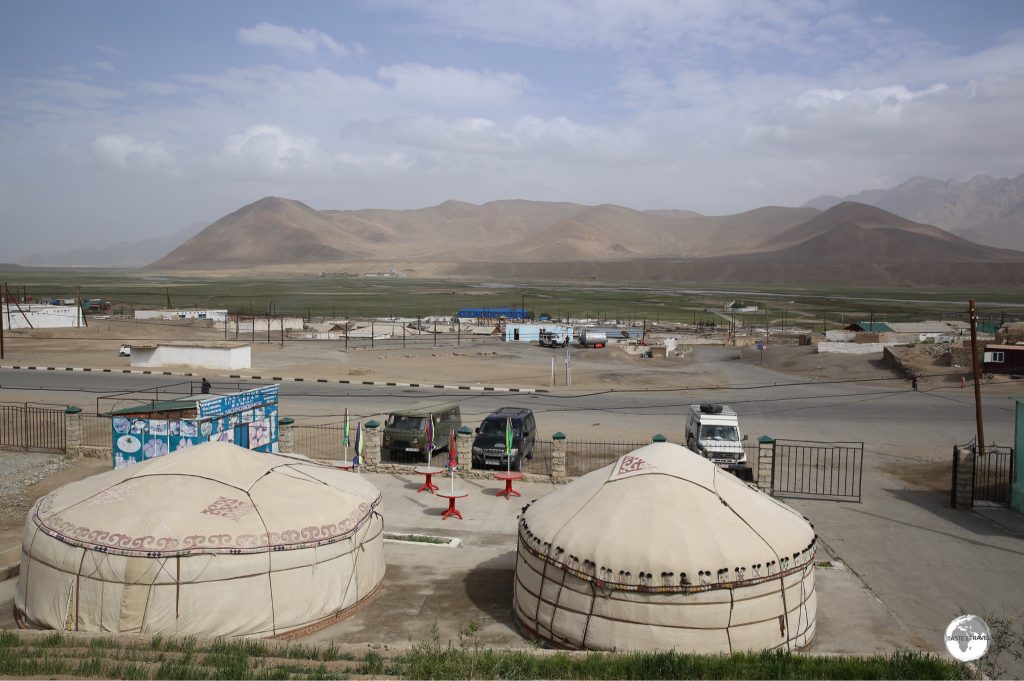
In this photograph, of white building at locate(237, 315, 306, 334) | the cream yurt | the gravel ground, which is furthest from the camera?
white building at locate(237, 315, 306, 334)

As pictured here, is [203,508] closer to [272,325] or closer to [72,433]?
[72,433]

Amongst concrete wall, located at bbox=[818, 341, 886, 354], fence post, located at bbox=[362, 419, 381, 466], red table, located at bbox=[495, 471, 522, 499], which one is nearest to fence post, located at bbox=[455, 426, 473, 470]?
red table, located at bbox=[495, 471, 522, 499]

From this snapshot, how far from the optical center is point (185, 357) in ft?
131

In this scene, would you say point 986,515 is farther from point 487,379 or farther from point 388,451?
point 487,379

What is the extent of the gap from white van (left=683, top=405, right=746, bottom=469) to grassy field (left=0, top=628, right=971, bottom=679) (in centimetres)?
1094

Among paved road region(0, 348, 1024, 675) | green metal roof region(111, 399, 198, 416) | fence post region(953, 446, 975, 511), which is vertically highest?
green metal roof region(111, 399, 198, 416)

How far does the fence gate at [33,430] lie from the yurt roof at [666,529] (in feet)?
53.5

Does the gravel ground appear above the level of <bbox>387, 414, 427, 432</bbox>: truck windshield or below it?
below

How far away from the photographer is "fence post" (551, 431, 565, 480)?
1841 cm

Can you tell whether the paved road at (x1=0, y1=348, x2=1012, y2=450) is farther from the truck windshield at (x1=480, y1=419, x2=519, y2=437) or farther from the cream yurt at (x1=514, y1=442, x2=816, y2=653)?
the cream yurt at (x1=514, y1=442, x2=816, y2=653)

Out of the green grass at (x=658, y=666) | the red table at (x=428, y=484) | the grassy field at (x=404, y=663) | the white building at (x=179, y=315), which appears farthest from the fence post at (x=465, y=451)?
the white building at (x=179, y=315)

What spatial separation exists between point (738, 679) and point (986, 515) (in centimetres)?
1151

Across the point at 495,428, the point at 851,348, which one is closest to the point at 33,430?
the point at 495,428

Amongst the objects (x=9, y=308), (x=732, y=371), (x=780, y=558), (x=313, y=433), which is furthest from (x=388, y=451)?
(x=9, y=308)
